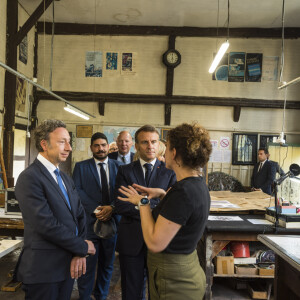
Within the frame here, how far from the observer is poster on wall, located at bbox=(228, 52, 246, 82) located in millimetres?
8930

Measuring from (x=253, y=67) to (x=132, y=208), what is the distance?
310 inches

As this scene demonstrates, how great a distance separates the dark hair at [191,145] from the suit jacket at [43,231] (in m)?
0.91

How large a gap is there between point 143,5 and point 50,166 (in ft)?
22.4

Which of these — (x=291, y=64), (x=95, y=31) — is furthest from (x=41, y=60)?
(x=291, y=64)

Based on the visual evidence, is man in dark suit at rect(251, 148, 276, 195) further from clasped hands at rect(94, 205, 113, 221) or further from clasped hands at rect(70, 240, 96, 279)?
clasped hands at rect(70, 240, 96, 279)

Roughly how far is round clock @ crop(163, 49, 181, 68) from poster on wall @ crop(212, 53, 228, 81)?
1204mm

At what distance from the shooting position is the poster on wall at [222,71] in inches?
352

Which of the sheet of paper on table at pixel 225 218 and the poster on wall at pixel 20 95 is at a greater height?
the poster on wall at pixel 20 95

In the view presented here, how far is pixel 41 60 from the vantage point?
29.6 ft

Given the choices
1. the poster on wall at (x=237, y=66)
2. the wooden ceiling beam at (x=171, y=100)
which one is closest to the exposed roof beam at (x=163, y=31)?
the poster on wall at (x=237, y=66)

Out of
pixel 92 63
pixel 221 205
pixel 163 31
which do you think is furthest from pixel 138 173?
pixel 163 31

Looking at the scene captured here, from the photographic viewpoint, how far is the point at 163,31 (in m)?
8.88

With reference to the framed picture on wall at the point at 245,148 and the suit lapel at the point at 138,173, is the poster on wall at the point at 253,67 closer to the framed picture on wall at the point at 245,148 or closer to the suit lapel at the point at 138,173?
the framed picture on wall at the point at 245,148

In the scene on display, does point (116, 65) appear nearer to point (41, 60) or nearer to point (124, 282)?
point (41, 60)
